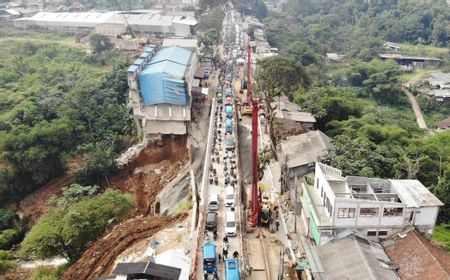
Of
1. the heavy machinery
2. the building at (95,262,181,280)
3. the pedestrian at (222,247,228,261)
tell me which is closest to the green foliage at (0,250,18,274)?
the building at (95,262,181,280)

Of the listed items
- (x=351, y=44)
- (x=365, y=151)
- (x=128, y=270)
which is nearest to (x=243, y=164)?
(x=365, y=151)

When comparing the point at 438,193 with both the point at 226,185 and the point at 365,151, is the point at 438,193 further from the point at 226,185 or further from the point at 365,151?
the point at 226,185

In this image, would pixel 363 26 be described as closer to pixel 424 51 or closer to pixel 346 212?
pixel 424 51

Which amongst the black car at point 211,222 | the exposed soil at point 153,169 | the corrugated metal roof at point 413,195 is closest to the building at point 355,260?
the corrugated metal roof at point 413,195

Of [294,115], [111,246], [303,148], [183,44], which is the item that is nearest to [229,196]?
[303,148]

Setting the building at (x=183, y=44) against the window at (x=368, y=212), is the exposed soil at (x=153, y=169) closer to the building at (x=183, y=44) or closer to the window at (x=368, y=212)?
the building at (x=183, y=44)
